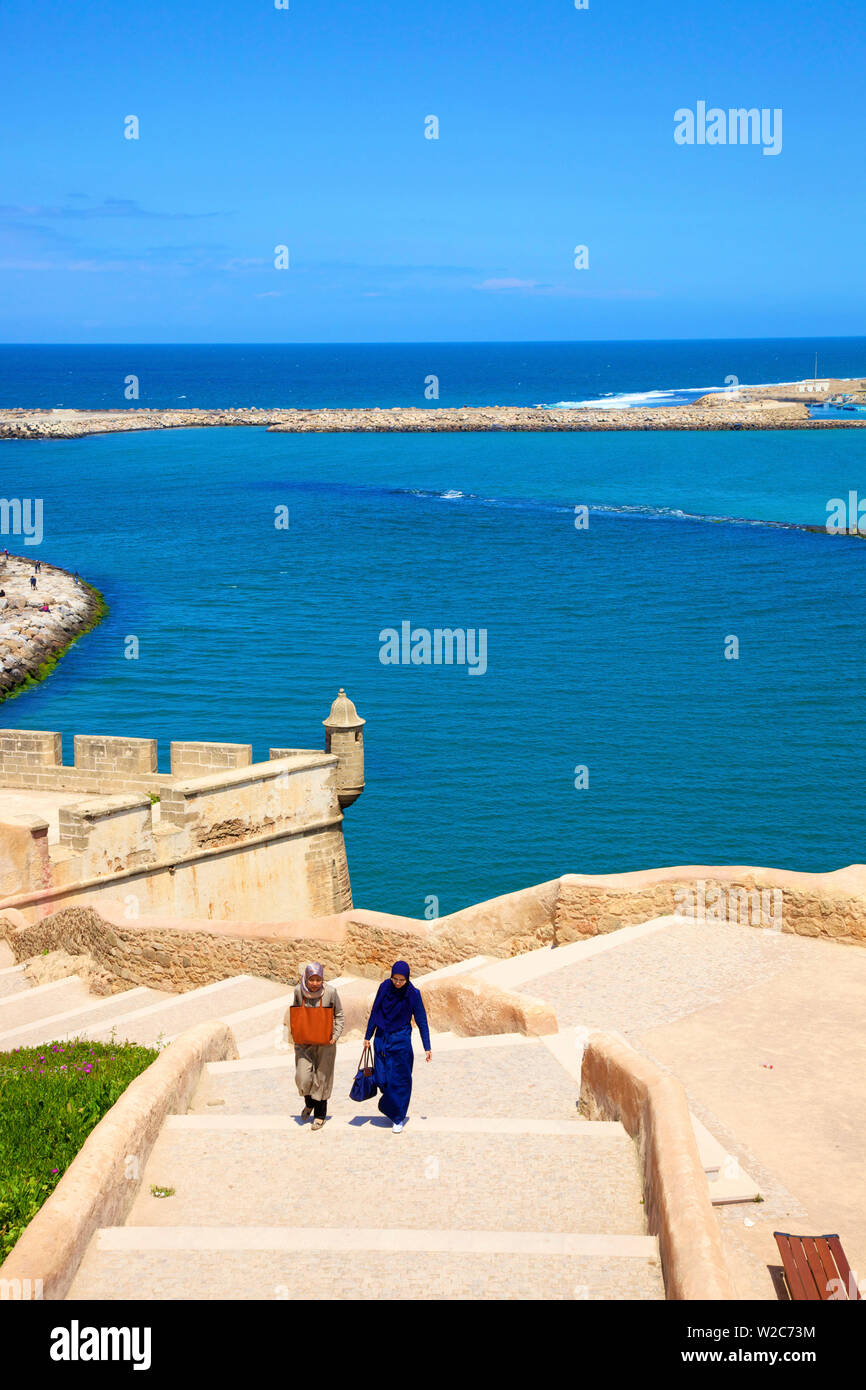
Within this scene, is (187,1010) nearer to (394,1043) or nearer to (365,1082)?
(365,1082)

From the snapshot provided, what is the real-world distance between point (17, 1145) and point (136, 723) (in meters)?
35.0

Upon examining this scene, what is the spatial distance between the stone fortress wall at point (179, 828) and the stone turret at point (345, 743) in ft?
0.08

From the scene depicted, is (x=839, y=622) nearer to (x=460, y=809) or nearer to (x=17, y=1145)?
(x=460, y=809)

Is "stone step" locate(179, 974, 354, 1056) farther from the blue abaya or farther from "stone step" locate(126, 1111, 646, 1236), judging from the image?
"stone step" locate(126, 1111, 646, 1236)

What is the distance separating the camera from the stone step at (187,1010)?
1428 cm

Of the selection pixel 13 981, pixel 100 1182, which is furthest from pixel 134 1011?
pixel 100 1182

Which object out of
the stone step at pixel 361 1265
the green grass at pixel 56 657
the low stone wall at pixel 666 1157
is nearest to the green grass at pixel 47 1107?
the stone step at pixel 361 1265

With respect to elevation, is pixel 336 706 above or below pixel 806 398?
below

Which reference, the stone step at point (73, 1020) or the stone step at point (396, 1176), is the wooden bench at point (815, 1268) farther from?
the stone step at point (73, 1020)

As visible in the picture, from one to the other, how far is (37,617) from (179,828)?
127 ft

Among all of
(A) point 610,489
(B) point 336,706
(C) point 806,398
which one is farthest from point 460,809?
(C) point 806,398

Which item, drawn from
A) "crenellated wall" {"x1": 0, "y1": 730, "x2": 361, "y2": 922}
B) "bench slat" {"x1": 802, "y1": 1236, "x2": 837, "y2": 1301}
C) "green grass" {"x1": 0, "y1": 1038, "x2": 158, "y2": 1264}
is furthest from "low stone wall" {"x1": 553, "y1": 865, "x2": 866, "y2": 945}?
"crenellated wall" {"x1": 0, "y1": 730, "x2": 361, "y2": 922}

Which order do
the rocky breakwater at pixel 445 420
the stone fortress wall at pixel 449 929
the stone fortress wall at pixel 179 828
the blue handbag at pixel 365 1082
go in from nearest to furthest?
the blue handbag at pixel 365 1082 < the stone fortress wall at pixel 449 929 < the stone fortress wall at pixel 179 828 < the rocky breakwater at pixel 445 420
